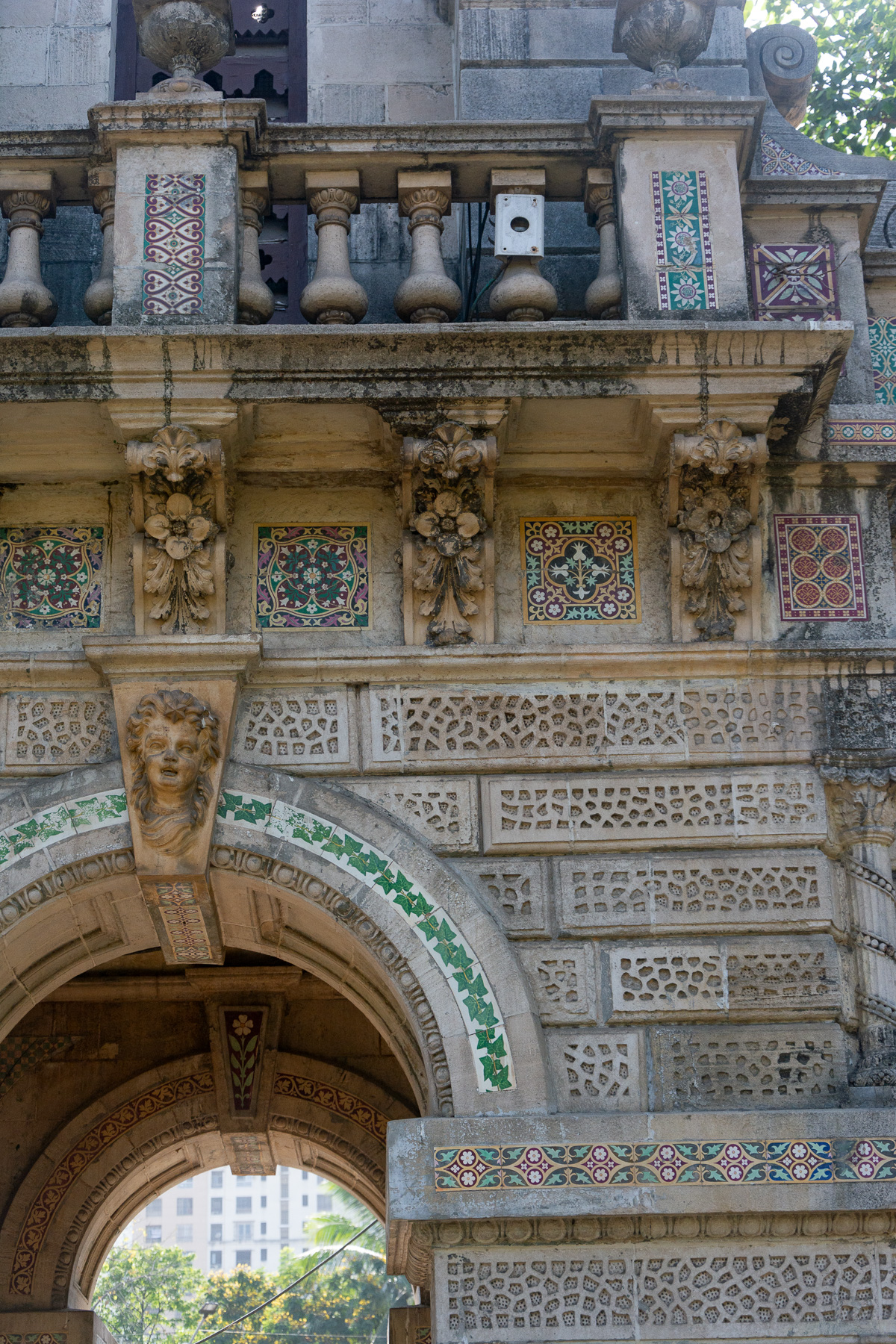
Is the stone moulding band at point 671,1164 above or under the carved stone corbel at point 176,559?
under

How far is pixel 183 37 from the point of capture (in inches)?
286

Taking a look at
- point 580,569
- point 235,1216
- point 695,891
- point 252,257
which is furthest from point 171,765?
point 235,1216

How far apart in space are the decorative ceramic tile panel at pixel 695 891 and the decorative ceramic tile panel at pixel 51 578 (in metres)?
2.27

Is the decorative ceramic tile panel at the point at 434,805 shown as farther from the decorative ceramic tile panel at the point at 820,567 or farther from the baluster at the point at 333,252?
the baluster at the point at 333,252

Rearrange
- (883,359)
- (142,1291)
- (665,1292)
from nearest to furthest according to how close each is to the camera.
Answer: (665,1292), (883,359), (142,1291)

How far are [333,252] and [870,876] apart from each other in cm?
338

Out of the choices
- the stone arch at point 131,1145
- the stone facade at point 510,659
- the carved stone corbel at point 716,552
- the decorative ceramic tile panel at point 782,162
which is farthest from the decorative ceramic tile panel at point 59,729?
the decorative ceramic tile panel at point 782,162

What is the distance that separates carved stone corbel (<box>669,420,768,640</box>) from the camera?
22.7 feet

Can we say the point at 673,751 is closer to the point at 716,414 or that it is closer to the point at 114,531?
the point at 716,414

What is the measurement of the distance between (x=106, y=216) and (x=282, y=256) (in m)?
1.26

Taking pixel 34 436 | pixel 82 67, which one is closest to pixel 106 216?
pixel 34 436

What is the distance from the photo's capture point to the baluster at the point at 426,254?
695 cm

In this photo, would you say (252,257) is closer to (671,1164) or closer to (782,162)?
(782,162)

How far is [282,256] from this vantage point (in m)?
8.23
